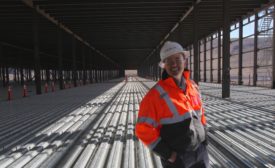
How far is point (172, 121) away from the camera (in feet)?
6.33

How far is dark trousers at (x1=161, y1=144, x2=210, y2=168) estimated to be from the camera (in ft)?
6.48

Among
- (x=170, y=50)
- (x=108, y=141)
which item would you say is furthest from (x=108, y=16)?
(x=170, y=50)

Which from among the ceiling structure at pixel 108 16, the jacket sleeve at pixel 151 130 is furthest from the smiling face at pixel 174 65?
the ceiling structure at pixel 108 16

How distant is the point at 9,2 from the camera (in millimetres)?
15570

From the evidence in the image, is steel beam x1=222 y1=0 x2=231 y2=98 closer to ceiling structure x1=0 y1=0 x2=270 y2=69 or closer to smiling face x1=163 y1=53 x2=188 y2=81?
ceiling structure x1=0 y1=0 x2=270 y2=69

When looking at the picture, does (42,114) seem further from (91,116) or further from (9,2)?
(9,2)

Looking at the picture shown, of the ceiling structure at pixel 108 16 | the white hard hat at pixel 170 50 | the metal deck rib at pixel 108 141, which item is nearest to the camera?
the white hard hat at pixel 170 50

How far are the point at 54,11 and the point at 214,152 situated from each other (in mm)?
17483

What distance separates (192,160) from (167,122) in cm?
46

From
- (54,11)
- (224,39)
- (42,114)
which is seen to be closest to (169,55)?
(42,114)

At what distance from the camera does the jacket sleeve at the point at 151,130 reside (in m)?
1.90

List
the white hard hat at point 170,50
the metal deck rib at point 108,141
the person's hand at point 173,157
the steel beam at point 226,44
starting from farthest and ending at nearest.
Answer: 1. the steel beam at point 226,44
2. the metal deck rib at point 108,141
3. the white hard hat at point 170,50
4. the person's hand at point 173,157

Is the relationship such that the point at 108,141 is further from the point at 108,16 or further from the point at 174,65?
the point at 108,16

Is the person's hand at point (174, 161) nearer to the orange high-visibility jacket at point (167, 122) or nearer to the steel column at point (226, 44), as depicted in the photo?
the orange high-visibility jacket at point (167, 122)
